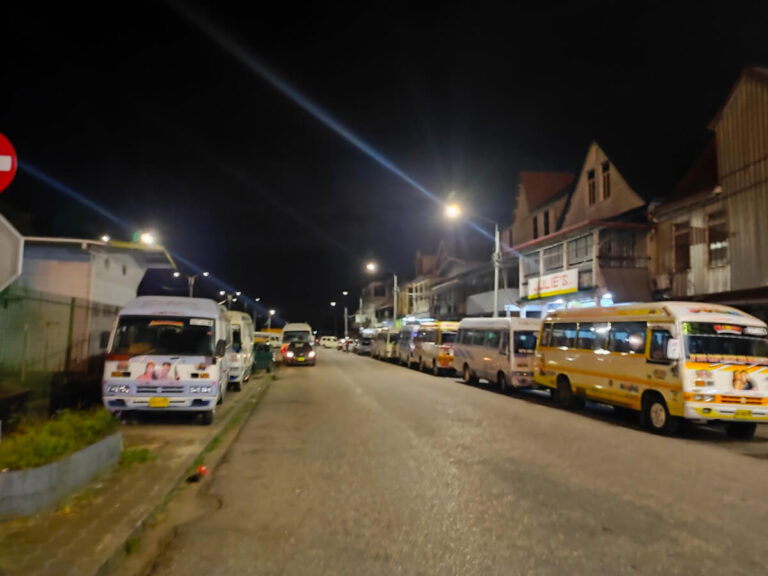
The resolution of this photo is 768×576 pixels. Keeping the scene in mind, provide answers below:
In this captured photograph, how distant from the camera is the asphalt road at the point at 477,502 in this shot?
16.8ft

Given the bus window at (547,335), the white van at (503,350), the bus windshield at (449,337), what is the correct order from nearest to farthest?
the bus window at (547,335) < the white van at (503,350) < the bus windshield at (449,337)

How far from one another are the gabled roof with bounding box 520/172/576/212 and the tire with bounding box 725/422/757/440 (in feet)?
83.6

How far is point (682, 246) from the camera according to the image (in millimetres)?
22438

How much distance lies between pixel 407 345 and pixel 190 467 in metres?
27.1

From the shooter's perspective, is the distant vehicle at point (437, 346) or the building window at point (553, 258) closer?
the distant vehicle at point (437, 346)

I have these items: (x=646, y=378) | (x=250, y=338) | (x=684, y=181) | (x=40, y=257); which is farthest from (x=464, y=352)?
(x=40, y=257)

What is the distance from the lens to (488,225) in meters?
52.2

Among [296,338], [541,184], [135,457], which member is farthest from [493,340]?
[541,184]

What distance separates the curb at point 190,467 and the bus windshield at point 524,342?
831 cm

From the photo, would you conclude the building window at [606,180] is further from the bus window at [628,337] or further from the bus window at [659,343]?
the bus window at [659,343]

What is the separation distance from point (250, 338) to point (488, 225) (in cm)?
3336

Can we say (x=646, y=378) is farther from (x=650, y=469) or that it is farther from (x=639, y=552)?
(x=639, y=552)

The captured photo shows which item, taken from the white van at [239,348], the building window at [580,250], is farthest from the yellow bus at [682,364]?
the building window at [580,250]

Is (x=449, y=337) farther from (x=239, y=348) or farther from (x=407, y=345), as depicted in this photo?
(x=239, y=348)
